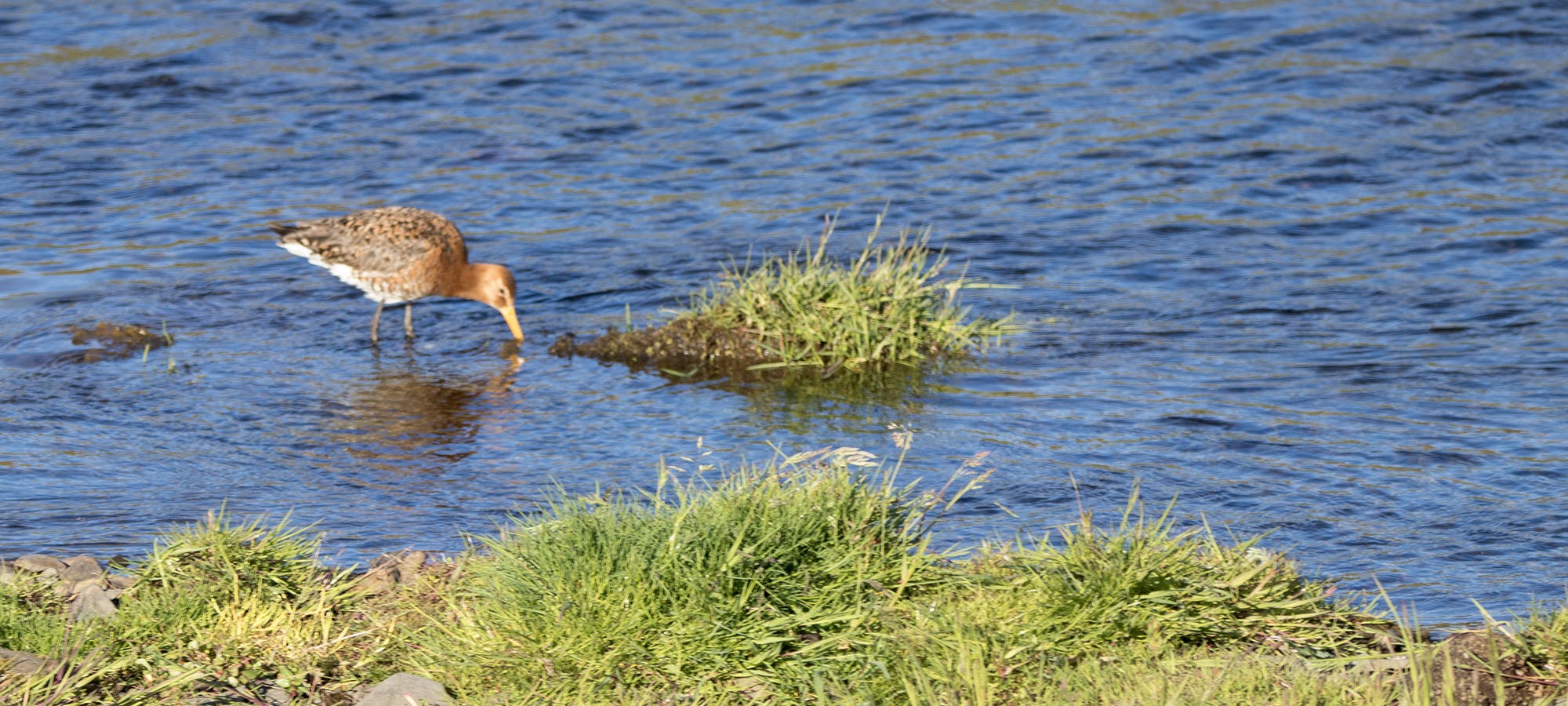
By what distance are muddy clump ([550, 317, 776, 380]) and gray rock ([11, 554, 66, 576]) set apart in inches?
156

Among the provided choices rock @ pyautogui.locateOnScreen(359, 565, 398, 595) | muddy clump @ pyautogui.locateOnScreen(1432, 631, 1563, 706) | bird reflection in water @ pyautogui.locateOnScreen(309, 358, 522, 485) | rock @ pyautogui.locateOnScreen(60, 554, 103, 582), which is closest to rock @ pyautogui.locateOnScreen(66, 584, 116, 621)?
rock @ pyautogui.locateOnScreen(60, 554, 103, 582)

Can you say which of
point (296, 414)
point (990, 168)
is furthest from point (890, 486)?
point (990, 168)

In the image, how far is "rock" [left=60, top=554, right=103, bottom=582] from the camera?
5.44 metres

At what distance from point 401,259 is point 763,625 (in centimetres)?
600

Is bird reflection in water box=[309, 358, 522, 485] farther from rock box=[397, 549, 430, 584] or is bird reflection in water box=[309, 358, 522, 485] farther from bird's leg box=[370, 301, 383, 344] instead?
rock box=[397, 549, 430, 584]

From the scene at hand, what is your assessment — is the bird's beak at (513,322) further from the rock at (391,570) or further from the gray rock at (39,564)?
the gray rock at (39,564)

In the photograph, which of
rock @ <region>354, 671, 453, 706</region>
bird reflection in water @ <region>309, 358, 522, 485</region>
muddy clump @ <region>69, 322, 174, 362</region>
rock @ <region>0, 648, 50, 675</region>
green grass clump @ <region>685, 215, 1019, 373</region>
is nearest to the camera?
rock @ <region>0, 648, 50, 675</region>

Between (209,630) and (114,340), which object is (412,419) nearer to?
(114,340)

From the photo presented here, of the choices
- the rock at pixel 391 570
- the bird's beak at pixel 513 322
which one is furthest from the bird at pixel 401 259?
the rock at pixel 391 570

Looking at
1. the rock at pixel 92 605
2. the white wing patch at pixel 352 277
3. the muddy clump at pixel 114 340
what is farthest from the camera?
the white wing patch at pixel 352 277

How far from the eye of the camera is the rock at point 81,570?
544 centimetres

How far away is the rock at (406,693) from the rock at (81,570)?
1385mm

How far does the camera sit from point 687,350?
9227 millimetres

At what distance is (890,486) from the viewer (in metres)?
5.38
